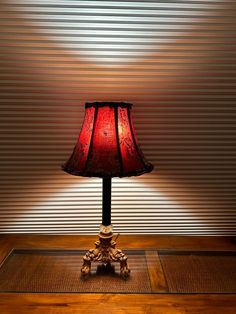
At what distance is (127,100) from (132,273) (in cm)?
77

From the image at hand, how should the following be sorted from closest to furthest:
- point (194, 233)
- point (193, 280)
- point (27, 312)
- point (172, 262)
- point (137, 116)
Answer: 1. point (27, 312)
2. point (193, 280)
3. point (172, 262)
4. point (137, 116)
5. point (194, 233)

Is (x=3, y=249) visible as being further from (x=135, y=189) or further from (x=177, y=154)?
(x=177, y=154)

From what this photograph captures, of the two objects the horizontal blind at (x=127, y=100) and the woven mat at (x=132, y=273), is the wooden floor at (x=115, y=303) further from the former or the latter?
the horizontal blind at (x=127, y=100)

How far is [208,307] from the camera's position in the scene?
0.82 m

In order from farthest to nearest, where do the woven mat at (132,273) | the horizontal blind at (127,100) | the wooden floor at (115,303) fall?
the horizontal blind at (127,100) → the woven mat at (132,273) → the wooden floor at (115,303)

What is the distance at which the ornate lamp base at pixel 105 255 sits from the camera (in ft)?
3.26

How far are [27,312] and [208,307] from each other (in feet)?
1.94

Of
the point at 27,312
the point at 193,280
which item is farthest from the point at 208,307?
the point at 27,312

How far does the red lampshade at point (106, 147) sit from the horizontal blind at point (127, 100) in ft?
0.95

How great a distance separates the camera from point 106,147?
905 mm

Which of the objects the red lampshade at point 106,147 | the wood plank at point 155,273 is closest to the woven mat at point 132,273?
the wood plank at point 155,273

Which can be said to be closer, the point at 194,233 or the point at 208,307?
the point at 208,307

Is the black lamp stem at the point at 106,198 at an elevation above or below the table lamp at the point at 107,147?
below

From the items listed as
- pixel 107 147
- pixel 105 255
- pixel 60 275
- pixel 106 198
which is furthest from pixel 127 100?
pixel 60 275
